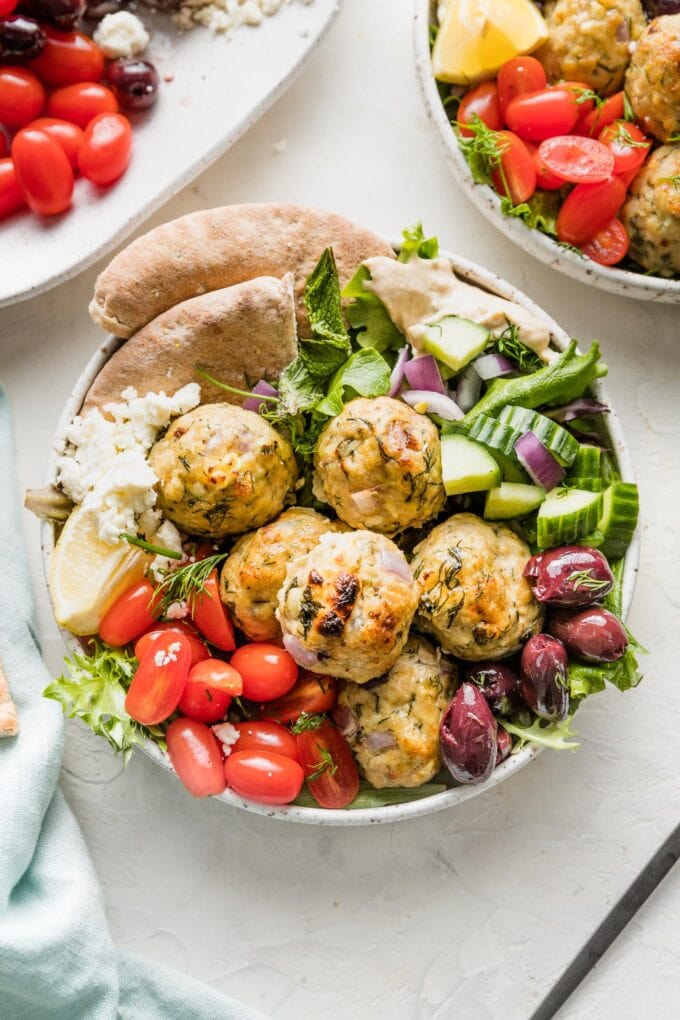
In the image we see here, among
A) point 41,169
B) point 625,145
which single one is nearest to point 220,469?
point 41,169

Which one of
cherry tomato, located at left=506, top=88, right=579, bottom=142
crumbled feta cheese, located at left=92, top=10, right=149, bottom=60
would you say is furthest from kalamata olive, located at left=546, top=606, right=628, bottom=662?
crumbled feta cheese, located at left=92, top=10, right=149, bottom=60

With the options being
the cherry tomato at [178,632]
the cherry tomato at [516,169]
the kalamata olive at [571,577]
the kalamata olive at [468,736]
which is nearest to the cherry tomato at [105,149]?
the cherry tomato at [516,169]

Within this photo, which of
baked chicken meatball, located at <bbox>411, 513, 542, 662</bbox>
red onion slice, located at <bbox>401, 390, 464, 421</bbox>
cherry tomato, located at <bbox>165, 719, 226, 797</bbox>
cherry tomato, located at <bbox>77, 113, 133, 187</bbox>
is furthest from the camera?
A: cherry tomato, located at <bbox>77, 113, 133, 187</bbox>

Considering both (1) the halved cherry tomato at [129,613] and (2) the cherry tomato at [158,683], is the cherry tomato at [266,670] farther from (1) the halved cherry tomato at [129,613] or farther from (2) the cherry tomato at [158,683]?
(1) the halved cherry tomato at [129,613]

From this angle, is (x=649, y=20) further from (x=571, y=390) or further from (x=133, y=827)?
(x=133, y=827)

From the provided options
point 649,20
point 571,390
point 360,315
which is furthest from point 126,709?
point 649,20

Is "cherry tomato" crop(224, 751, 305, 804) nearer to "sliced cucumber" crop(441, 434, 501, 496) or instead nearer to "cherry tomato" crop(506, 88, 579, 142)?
"sliced cucumber" crop(441, 434, 501, 496)
